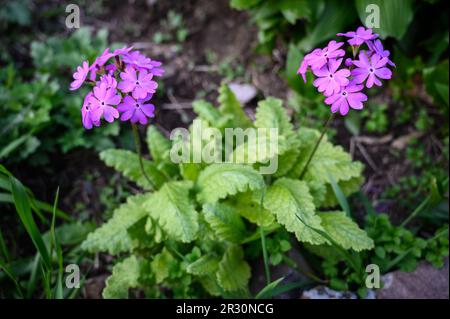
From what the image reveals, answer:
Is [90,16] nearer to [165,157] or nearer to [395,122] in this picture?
[165,157]

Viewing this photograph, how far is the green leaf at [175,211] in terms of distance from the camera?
2.19 meters

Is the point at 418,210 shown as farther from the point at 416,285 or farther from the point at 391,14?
the point at 391,14

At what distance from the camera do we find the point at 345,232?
7.39ft

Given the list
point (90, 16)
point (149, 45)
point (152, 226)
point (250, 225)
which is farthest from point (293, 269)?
point (90, 16)

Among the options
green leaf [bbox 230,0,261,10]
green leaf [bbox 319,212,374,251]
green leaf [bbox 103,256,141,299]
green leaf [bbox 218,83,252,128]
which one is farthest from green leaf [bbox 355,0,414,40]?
green leaf [bbox 103,256,141,299]

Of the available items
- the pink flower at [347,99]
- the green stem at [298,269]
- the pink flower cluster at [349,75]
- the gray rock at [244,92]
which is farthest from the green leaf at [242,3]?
the green stem at [298,269]

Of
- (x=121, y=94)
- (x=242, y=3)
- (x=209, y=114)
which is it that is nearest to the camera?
(x=121, y=94)

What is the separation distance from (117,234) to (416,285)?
1.55m

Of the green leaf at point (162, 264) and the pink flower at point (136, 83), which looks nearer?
the pink flower at point (136, 83)

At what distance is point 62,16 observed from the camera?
4.13 meters

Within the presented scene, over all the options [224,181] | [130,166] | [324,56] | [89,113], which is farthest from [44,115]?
[324,56]

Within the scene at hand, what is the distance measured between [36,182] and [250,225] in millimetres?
1480

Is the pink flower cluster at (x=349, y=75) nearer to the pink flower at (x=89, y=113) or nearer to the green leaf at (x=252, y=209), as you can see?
the green leaf at (x=252, y=209)

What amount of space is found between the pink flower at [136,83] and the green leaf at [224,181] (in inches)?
23.2
